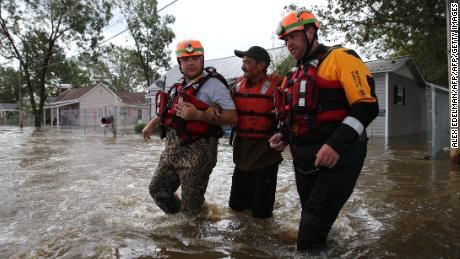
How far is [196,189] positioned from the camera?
367cm

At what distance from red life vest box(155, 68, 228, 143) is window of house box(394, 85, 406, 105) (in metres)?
17.7

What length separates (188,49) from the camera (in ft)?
11.7

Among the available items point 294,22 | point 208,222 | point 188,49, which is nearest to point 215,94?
point 188,49

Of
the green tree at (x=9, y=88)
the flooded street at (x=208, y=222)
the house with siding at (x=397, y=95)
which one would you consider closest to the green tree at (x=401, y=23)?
the house with siding at (x=397, y=95)

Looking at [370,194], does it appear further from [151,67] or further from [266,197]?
[151,67]

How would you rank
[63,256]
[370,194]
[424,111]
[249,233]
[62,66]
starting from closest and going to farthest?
1. [63,256]
2. [249,233]
3. [370,194]
4. [424,111]
5. [62,66]

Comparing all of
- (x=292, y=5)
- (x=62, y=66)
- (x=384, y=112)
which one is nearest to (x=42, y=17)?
(x=62, y=66)

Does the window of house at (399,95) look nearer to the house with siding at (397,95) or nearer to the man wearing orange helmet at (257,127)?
the house with siding at (397,95)

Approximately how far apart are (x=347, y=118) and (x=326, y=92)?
10.0 inches

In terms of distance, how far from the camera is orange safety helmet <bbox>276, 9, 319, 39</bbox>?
2713 millimetres

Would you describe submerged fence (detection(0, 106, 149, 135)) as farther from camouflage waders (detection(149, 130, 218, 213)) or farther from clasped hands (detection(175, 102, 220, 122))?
clasped hands (detection(175, 102, 220, 122))

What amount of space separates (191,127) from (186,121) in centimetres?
7

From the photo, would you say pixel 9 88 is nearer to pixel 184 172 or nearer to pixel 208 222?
pixel 208 222

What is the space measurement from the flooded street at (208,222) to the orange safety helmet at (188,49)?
5.32ft
